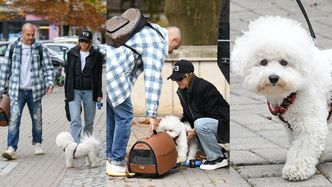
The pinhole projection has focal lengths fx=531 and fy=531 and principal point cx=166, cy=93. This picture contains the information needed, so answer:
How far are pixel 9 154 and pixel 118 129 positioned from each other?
0.83 metres

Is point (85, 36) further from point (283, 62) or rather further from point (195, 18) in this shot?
point (283, 62)

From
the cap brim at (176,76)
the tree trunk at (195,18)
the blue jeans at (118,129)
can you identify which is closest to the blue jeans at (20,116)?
the blue jeans at (118,129)

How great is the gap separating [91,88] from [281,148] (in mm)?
1364

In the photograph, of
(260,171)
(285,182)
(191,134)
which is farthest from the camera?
(260,171)

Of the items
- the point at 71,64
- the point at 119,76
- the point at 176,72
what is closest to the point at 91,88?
the point at 71,64

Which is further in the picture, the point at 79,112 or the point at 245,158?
the point at 245,158

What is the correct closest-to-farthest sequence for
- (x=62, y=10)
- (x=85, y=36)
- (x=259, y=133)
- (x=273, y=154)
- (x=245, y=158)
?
1. (x=85, y=36)
2. (x=62, y=10)
3. (x=245, y=158)
4. (x=273, y=154)
5. (x=259, y=133)

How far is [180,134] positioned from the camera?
8.13ft

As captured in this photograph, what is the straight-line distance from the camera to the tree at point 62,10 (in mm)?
2672

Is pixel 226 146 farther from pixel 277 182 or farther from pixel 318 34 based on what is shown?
pixel 318 34

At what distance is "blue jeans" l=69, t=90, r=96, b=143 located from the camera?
2.68 meters

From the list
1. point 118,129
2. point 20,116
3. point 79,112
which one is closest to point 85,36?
point 79,112

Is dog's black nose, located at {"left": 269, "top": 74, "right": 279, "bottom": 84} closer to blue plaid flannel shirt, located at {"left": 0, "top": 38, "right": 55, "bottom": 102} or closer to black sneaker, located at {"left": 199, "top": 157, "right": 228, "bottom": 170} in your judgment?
black sneaker, located at {"left": 199, "top": 157, "right": 228, "bottom": 170}

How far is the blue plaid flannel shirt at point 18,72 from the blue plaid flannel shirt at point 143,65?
60 cm
